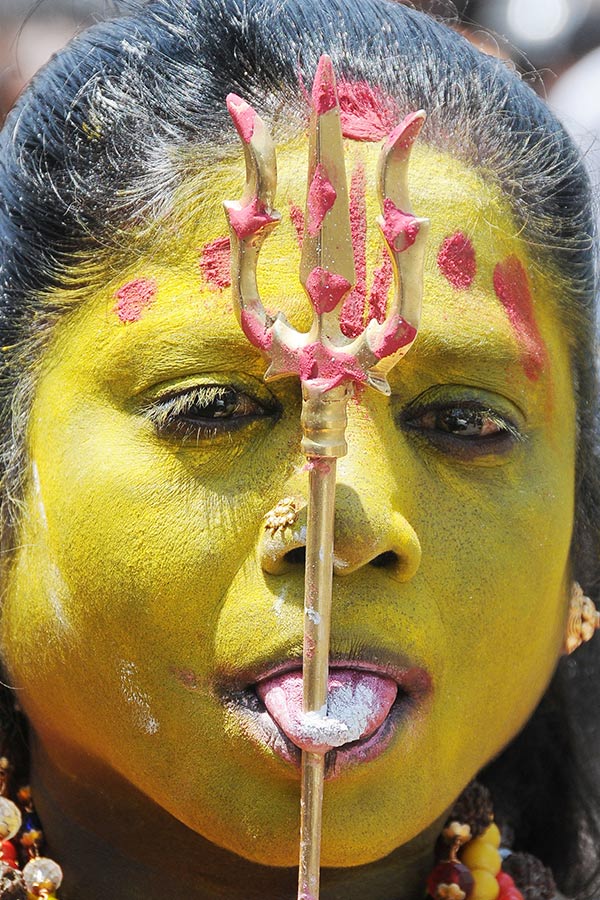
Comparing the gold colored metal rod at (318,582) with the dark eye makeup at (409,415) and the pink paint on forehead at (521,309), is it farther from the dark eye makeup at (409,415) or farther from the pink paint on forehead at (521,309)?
the pink paint on forehead at (521,309)

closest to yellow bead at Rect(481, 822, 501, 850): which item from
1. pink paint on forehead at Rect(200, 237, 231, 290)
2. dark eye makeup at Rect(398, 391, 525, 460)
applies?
dark eye makeup at Rect(398, 391, 525, 460)

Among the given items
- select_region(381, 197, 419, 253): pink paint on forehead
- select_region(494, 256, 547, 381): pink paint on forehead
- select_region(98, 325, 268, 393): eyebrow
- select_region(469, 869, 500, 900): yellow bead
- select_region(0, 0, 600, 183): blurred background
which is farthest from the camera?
select_region(0, 0, 600, 183): blurred background

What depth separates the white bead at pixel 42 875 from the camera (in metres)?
2.13

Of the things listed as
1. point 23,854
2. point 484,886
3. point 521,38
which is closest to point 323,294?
point 23,854

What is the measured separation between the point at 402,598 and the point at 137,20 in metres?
1.04

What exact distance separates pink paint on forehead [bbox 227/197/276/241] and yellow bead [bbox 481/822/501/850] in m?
1.29

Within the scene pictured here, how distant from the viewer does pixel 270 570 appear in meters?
1.82

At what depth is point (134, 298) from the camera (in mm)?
1990

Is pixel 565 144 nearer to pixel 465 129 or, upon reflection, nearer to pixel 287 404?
pixel 465 129

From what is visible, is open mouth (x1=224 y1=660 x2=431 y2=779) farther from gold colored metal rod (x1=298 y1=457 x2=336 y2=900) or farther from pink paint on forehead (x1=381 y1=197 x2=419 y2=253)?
pink paint on forehead (x1=381 y1=197 x2=419 y2=253)

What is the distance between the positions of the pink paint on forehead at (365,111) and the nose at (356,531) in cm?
51

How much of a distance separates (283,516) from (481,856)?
0.97 meters

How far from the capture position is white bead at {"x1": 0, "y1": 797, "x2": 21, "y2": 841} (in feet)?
7.19

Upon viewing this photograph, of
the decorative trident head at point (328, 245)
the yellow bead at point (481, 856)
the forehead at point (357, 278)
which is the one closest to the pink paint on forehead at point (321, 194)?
the decorative trident head at point (328, 245)
